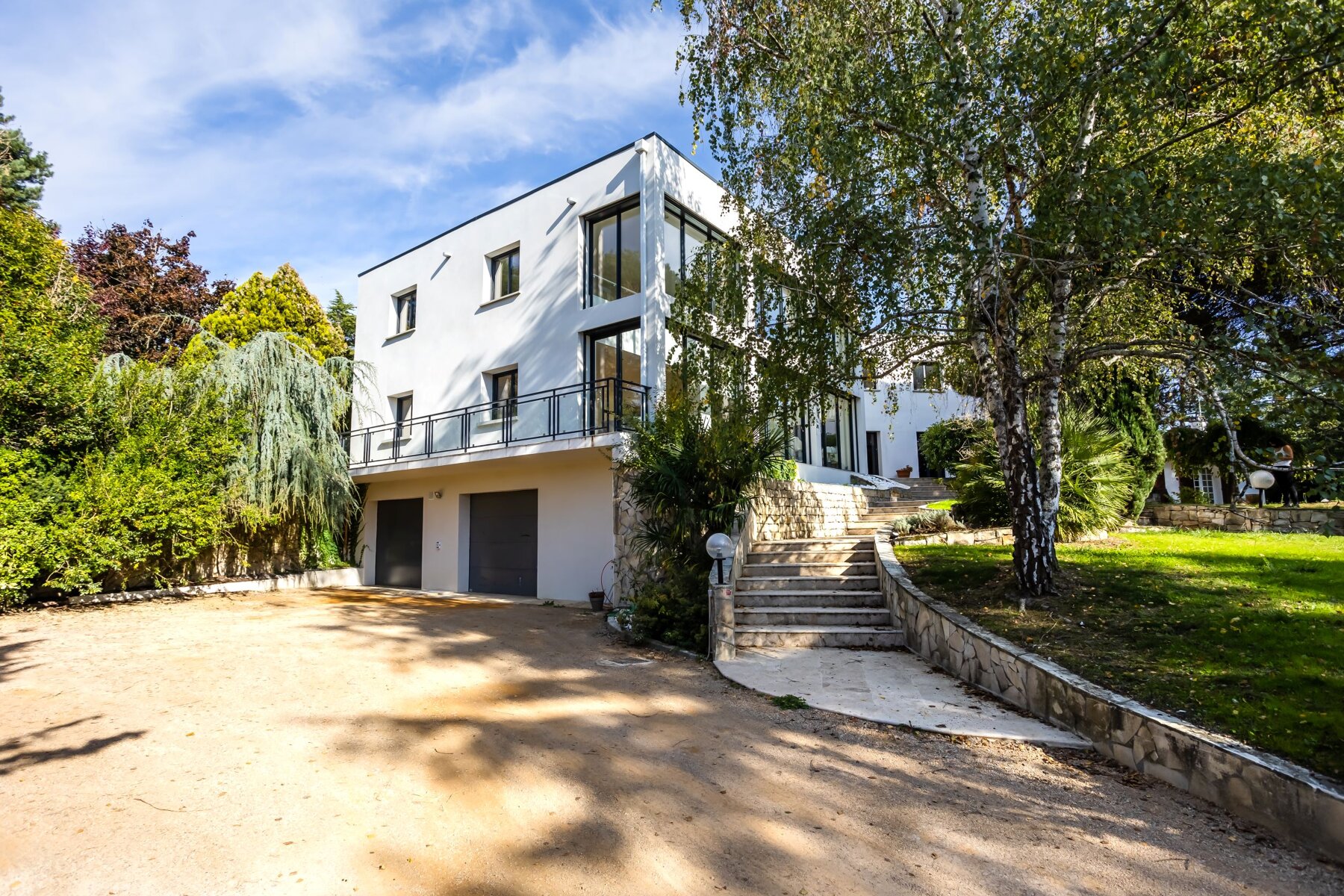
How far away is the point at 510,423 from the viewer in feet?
45.4

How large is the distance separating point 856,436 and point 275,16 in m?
17.2

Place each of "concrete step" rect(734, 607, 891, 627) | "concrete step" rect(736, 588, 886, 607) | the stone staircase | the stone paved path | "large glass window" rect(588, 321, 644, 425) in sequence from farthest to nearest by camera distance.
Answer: "large glass window" rect(588, 321, 644, 425), "concrete step" rect(736, 588, 886, 607), "concrete step" rect(734, 607, 891, 627), the stone staircase, the stone paved path

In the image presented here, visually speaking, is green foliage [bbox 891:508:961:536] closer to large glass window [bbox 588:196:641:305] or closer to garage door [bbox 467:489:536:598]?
large glass window [bbox 588:196:641:305]

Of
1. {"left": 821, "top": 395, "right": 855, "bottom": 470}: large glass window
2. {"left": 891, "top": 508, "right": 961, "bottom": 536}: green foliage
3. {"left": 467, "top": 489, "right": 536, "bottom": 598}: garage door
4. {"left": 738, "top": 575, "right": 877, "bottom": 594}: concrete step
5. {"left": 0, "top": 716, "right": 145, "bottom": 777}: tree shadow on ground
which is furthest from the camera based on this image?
{"left": 821, "top": 395, "right": 855, "bottom": 470}: large glass window

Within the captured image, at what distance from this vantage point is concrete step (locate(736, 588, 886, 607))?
8828 millimetres

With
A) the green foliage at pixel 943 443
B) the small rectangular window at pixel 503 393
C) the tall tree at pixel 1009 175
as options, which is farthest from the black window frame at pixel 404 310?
the green foliage at pixel 943 443

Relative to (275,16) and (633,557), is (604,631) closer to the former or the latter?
(633,557)

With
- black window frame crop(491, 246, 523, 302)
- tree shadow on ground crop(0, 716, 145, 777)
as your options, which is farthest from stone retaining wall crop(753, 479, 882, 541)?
tree shadow on ground crop(0, 716, 145, 777)

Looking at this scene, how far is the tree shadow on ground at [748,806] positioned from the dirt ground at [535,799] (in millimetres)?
18

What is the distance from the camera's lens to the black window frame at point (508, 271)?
48.7ft

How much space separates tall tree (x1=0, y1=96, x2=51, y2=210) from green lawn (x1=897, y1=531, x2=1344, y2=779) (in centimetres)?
2669

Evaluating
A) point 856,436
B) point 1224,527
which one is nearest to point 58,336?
point 856,436

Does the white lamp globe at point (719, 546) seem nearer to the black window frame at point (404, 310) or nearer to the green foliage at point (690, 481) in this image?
the green foliage at point (690, 481)

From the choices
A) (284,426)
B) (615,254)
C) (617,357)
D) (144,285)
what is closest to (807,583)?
(617,357)
